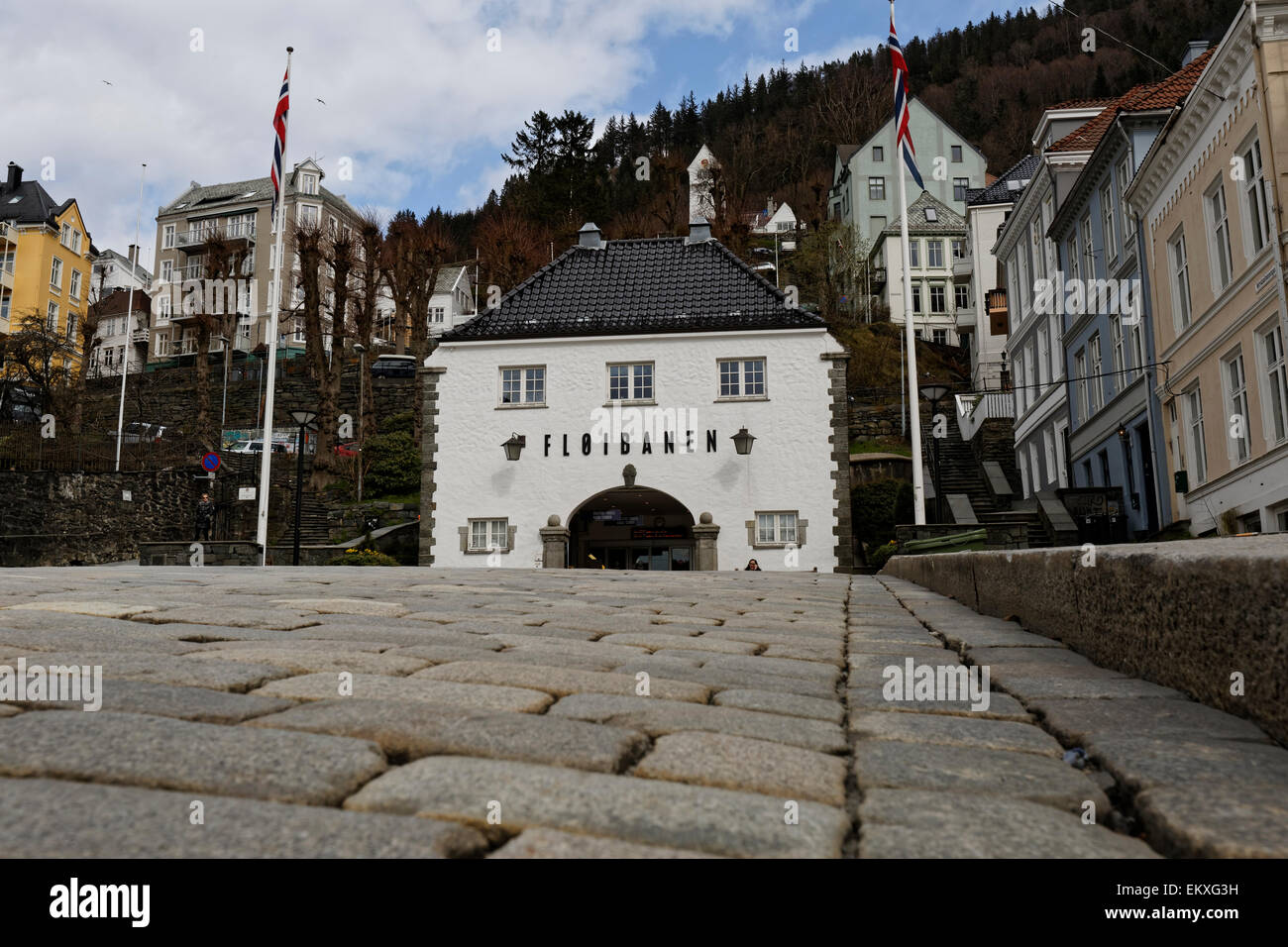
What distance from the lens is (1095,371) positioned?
27.0 m

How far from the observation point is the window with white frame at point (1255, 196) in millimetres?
16516

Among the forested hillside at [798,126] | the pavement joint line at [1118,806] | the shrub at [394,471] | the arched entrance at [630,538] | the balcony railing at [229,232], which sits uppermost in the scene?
the forested hillside at [798,126]

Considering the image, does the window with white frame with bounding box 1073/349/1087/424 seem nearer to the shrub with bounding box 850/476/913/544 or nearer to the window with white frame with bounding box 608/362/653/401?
the shrub with bounding box 850/476/913/544

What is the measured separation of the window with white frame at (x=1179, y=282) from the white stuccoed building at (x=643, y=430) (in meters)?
7.72

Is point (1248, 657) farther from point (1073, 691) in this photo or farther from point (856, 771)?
point (856, 771)

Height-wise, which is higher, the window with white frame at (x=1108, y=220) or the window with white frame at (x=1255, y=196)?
the window with white frame at (x=1108, y=220)

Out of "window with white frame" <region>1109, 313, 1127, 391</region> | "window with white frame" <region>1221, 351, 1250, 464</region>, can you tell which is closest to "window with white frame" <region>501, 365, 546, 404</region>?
"window with white frame" <region>1109, 313, 1127, 391</region>

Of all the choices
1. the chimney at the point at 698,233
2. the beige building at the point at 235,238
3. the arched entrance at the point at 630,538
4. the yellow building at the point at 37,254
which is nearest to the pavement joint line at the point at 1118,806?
the arched entrance at the point at 630,538

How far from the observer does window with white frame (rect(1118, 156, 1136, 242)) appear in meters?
23.2

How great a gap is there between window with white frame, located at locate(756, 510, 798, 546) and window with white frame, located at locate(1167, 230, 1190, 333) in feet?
31.0

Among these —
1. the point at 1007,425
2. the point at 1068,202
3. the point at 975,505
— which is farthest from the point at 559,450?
the point at 1007,425

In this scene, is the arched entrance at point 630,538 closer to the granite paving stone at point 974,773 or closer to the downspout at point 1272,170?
the downspout at point 1272,170

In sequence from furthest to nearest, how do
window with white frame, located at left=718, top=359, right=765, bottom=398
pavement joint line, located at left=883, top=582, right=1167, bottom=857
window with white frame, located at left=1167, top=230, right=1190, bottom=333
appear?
1. window with white frame, located at left=718, top=359, right=765, bottom=398
2. window with white frame, located at left=1167, top=230, right=1190, bottom=333
3. pavement joint line, located at left=883, top=582, right=1167, bottom=857
